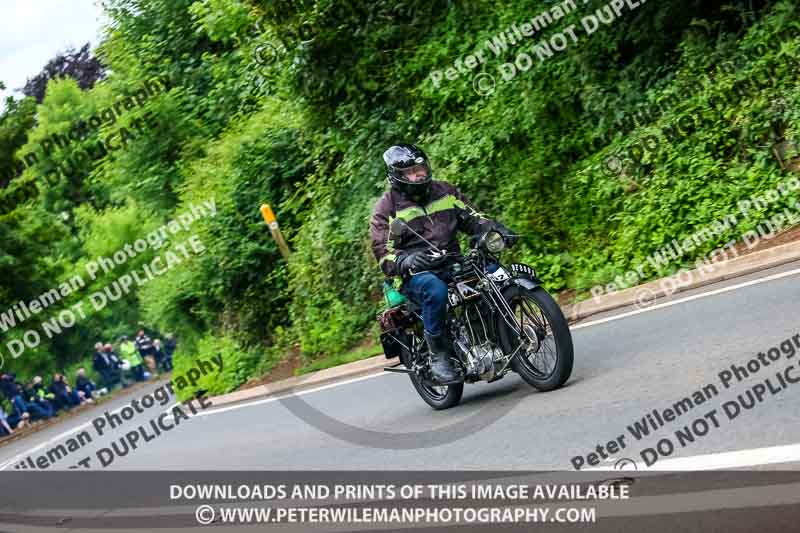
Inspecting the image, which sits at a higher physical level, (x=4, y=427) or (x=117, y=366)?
(x=4, y=427)

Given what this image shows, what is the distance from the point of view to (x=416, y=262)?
28.7 ft

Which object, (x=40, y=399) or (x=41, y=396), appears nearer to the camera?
(x=40, y=399)

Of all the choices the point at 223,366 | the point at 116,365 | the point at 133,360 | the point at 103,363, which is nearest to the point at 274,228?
the point at 223,366

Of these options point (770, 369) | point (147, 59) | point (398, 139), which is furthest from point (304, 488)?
point (147, 59)

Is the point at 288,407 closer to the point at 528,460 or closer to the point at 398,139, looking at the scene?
the point at 398,139

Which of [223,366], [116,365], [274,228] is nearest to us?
[274,228]

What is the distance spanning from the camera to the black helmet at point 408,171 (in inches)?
345

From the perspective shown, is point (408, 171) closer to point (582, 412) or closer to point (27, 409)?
point (582, 412)

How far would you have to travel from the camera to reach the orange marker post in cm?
1848

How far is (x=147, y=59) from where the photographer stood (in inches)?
1209

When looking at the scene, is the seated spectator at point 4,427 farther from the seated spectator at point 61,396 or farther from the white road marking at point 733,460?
the white road marking at point 733,460

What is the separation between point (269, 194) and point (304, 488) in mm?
13600

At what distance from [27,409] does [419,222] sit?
22.8m

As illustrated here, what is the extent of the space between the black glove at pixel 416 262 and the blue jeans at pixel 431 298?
0.06 m
